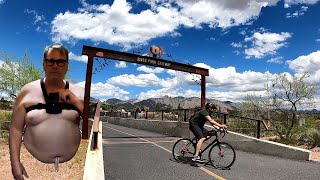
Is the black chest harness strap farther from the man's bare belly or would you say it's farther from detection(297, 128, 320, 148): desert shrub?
detection(297, 128, 320, 148): desert shrub

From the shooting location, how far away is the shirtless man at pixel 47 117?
1.80 m

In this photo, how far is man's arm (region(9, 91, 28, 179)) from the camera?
1.80 meters

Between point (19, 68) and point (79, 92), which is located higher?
point (19, 68)

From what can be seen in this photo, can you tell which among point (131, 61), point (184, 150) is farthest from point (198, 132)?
point (131, 61)

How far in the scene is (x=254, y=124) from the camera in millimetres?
21438

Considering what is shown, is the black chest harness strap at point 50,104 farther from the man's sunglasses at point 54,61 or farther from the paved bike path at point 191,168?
the paved bike path at point 191,168

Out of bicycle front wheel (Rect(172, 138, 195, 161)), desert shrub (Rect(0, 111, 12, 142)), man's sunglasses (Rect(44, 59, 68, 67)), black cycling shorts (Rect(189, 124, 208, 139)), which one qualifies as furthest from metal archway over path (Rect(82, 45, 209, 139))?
man's sunglasses (Rect(44, 59, 68, 67))

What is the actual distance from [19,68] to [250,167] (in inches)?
971

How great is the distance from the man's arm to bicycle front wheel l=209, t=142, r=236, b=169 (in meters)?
9.48

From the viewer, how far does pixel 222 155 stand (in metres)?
10.9

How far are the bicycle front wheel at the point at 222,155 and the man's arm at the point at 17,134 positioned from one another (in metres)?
9.48

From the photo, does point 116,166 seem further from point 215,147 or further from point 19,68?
point 19,68

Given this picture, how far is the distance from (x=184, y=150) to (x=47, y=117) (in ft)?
34.2

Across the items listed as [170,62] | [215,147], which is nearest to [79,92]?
[215,147]
